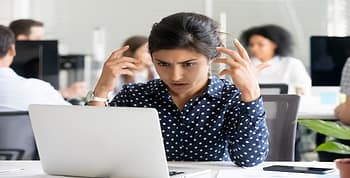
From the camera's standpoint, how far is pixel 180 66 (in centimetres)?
201

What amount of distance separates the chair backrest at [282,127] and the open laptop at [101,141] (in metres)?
0.76

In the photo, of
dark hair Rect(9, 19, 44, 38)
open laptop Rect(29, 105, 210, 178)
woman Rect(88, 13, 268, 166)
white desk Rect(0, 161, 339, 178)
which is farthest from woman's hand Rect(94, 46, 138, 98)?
dark hair Rect(9, 19, 44, 38)

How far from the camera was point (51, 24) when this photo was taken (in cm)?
688

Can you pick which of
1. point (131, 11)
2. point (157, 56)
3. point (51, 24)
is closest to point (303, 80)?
point (131, 11)

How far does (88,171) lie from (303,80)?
3.87 metres

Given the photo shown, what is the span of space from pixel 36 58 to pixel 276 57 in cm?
233

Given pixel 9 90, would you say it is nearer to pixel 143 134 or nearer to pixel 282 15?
pixel 143 134

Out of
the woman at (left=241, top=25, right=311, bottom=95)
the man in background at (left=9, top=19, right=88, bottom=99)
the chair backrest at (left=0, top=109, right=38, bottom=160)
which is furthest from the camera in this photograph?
the woman at (left=241, top=25, right=311, bottom=95)

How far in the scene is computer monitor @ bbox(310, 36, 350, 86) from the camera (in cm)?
462

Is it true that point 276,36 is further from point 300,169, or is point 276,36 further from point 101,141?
point 101,141

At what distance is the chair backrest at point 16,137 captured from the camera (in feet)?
8.02

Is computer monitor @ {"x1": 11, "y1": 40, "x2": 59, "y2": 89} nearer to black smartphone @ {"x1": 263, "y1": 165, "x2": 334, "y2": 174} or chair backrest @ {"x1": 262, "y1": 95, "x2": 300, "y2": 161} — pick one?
chair backrest @ {"x1": 262, "y1": 95, "x2": 300, "y2": 161}

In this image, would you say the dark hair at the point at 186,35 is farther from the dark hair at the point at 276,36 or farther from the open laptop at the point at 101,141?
the dark hair at the point at 276,36

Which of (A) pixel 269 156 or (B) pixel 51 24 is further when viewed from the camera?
(B) pixel 51 24
